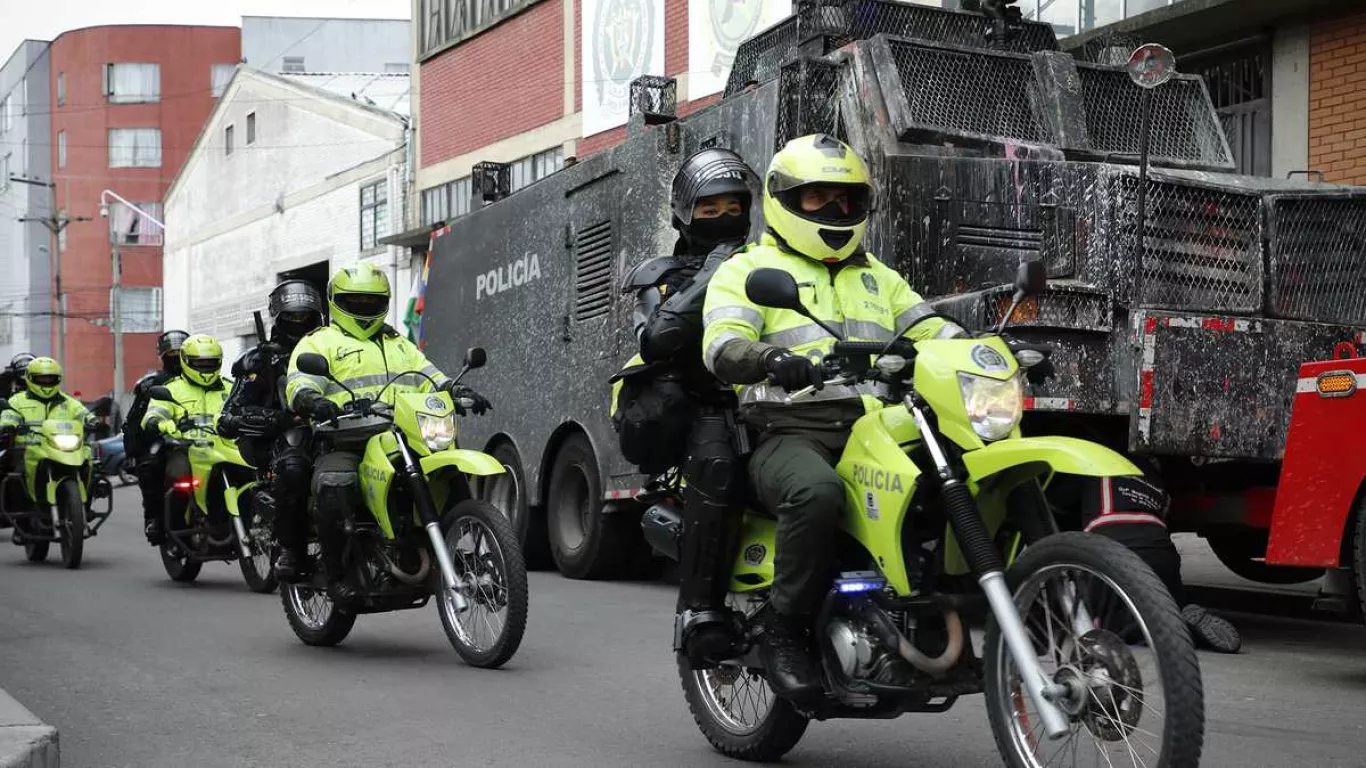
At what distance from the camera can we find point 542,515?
1390cm

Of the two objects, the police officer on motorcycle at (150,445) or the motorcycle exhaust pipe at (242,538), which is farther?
the police officer on motorcycle at (150,445)

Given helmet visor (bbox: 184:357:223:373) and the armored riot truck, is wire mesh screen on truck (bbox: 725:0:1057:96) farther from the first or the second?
helmet visor (bbox: 184:357:223:373)

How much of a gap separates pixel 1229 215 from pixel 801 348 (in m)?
4.59

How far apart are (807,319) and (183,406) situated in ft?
28.4

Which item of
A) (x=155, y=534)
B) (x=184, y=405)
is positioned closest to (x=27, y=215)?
(x=184, y=405)

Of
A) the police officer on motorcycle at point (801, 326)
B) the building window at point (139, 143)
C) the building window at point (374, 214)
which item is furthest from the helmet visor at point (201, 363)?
the building window at point (139, 143)

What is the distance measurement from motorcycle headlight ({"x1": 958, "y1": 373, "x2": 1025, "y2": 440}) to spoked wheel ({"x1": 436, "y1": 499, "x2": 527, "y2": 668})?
11.6 feet

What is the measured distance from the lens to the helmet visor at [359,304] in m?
8.98

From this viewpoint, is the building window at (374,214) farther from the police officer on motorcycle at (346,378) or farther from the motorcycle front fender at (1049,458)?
the motorcycle front fender at (1049,458)

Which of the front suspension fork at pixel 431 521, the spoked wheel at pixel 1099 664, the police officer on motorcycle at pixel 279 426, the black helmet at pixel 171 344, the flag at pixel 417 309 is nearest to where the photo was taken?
the spoked wheel at pixel 1099 664

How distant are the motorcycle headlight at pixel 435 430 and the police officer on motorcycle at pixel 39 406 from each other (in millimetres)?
7364

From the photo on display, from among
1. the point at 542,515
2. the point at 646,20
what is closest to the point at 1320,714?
the point at 542,515

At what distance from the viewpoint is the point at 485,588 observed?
8102 mm

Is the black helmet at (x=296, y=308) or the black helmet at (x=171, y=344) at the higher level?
the black helmet at (x=296, y=308)
